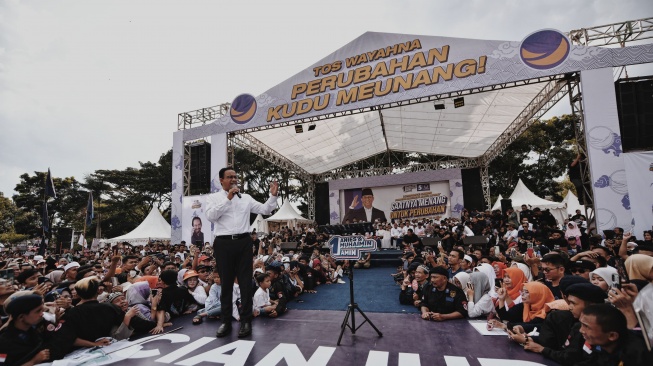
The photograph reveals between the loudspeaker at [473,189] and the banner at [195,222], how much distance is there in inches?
501

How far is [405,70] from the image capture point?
8.95 metres

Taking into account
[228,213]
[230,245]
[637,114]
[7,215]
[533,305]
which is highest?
[637,114]

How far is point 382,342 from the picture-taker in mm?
2871

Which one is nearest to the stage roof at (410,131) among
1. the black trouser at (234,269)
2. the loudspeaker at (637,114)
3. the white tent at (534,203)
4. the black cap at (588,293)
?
the loudspeaker at (637,114)

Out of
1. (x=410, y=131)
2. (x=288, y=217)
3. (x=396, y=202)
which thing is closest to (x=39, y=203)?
(x=288, y=217)

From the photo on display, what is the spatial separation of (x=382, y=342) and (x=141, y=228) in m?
17.2

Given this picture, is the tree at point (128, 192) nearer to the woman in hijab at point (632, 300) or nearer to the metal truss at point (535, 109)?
the metal truss at point (535, 109)

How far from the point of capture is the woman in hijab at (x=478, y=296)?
3.67m

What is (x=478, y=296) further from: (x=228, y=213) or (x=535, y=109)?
(x=535, y=109)

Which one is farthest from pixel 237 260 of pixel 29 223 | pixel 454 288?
pixel 29 223

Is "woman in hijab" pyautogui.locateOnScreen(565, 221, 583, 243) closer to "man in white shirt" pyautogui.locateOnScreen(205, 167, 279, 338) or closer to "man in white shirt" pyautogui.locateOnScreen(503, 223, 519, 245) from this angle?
"man in white shirt" pyautogui.locateOnScreen(503, 223, 519, 245)

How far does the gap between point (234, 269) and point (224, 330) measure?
648mm

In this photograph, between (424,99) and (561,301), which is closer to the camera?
(561,301)

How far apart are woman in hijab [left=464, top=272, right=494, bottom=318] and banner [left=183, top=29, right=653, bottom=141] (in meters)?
6.10
